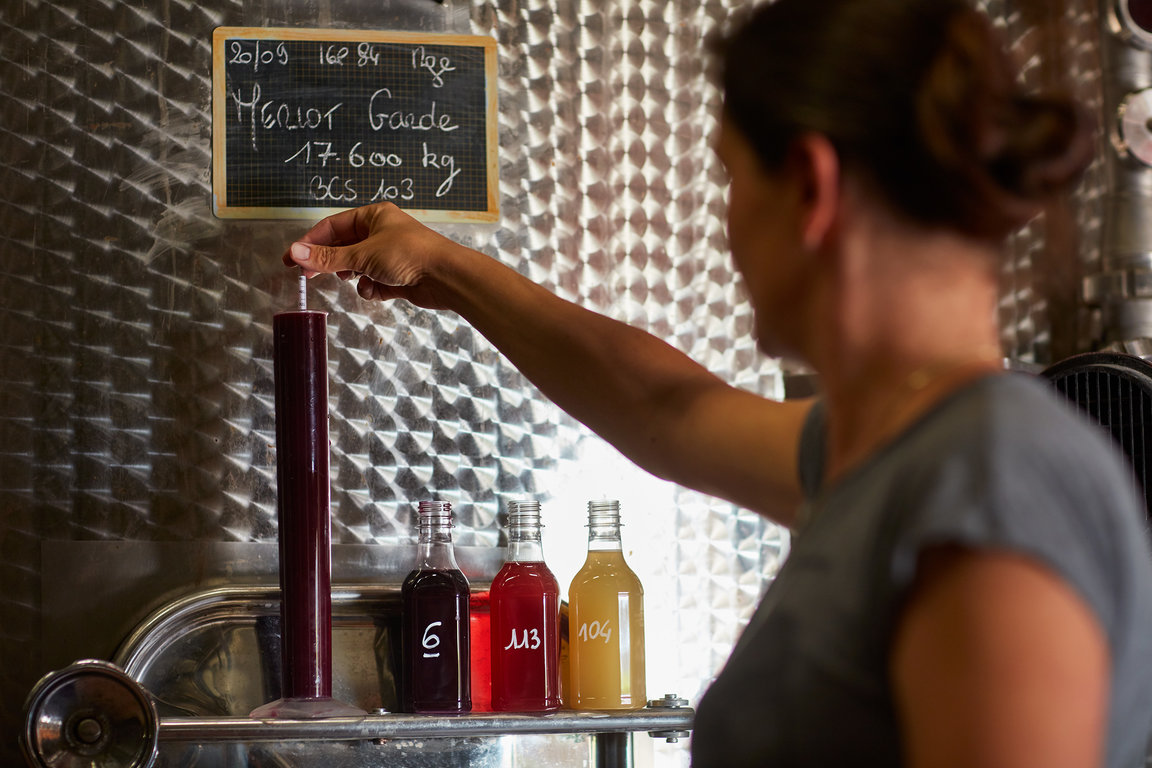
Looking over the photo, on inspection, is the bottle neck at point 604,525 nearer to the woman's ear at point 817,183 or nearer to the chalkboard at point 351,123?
the chalkboard at point 351,123

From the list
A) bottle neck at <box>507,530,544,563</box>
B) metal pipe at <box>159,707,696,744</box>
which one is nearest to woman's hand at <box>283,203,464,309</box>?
bottle neck at <box>507,530,544,563</box>

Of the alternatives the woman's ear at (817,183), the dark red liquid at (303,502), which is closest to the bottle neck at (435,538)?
the dark red liquid at (303,502)

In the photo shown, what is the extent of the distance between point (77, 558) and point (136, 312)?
286 millimetres

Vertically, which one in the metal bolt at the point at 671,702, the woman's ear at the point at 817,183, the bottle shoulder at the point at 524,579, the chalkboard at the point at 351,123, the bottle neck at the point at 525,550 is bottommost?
the metal bolt at the point at 671,702

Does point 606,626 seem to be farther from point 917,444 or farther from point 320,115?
point 917,444

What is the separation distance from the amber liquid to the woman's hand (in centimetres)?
36

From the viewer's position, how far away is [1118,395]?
1250mm

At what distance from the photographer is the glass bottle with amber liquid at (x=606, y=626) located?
4.19ft

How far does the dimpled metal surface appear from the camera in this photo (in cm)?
132

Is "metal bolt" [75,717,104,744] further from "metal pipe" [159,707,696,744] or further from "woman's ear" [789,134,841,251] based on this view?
"woman's ear" [789,134,841,251]

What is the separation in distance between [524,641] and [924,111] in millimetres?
860

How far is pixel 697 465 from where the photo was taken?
3.14 feet

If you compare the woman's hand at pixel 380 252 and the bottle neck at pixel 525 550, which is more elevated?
the woman's hand at pixel 380 252

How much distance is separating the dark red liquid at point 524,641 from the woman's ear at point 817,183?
77 cm
